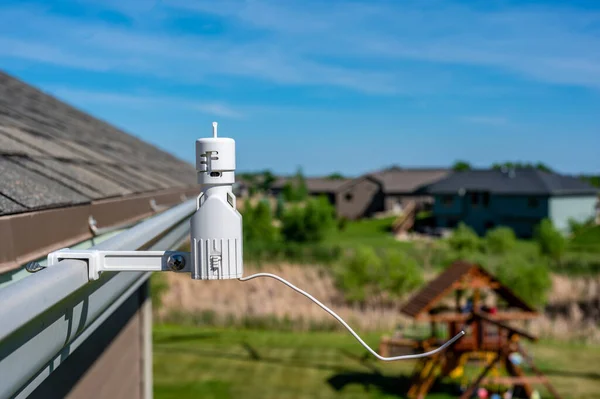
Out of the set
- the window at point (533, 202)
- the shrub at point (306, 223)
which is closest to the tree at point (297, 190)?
the window at point (533, 202)

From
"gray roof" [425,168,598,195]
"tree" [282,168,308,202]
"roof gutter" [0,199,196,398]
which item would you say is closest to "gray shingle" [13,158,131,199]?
"roof gutter" [0,199,196,398]

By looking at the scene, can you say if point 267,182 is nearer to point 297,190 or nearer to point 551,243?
point 297,190

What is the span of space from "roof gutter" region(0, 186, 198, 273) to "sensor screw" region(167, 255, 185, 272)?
53 centimetres

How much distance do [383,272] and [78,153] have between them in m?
14.4

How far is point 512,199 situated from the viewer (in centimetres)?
4138

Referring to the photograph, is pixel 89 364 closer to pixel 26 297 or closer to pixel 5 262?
pixel 5 262

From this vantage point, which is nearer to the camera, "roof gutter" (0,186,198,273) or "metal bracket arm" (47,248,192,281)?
"metal bracket arm" (47,248,192,281)

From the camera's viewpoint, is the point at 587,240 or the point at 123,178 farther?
the point at 587,240

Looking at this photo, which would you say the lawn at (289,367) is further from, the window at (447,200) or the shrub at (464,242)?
the window at (447,200)

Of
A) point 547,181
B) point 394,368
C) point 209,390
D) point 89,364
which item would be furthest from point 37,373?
point 547,181

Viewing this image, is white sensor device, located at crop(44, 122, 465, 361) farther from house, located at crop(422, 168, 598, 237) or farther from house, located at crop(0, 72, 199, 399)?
house, located at crop(422, 168, 598, 237)

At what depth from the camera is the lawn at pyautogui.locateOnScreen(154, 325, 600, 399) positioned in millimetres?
12141

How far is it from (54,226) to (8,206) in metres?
0.30

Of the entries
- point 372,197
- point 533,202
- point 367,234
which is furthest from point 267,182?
point 533,202
